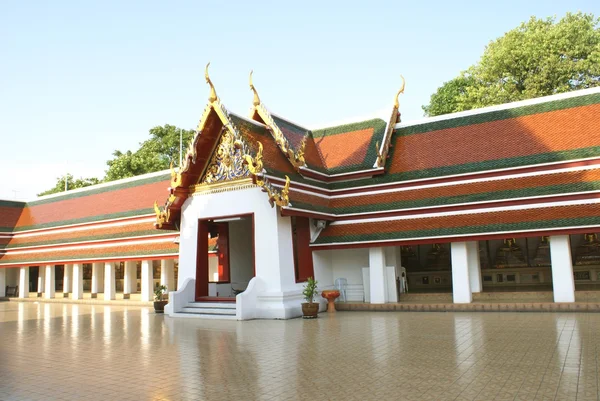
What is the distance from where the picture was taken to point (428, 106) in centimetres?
3006

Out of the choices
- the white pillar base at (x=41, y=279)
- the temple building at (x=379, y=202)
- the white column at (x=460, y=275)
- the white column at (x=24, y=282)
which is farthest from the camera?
the white pillar base at (x=41, y=279)

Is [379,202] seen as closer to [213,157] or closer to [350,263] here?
[350,263]

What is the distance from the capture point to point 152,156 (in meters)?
33.8

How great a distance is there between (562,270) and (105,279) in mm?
15681

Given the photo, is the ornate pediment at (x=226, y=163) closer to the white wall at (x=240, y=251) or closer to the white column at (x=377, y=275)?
the white wall at (x=240, y=251)

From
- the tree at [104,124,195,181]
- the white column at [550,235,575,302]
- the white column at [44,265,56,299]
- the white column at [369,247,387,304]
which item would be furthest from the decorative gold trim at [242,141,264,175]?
the tree at [104,124,195,181]

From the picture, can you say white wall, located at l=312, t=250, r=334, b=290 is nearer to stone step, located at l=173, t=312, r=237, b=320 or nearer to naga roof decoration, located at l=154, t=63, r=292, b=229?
naga roof decoration, located at l=154, t=63, r=292, b=229

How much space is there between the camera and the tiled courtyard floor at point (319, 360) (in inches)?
205

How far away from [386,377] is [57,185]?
1535 inches

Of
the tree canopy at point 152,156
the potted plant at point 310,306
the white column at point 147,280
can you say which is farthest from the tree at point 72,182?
Answer: the potted plant at point 310,306

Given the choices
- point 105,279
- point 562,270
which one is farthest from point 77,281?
point 562,270

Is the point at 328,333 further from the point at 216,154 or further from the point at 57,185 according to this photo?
the point at 57,185

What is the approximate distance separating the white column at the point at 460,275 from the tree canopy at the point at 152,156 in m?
23.3

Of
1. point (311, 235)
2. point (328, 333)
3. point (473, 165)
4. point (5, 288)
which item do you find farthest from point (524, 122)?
point (5, 288)
